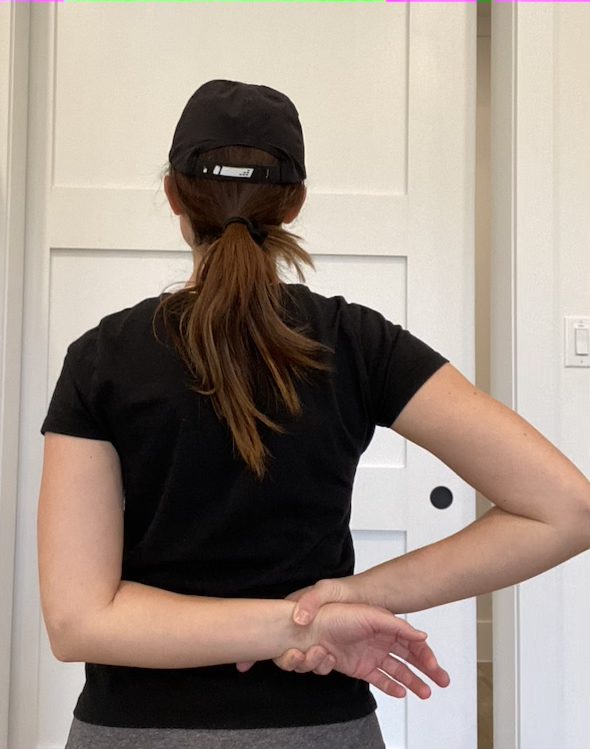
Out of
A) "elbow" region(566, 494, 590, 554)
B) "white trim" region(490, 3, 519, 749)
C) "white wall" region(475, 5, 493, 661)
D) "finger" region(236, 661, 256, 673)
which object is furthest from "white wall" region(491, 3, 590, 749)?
"finger" region(236, 661, 256, 673)

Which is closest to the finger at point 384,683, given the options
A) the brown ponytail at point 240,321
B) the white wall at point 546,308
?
the brown ponytail at point 240,321

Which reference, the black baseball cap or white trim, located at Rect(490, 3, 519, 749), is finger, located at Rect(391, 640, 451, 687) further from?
white trim, located at Rect(490, 3, 519, 749)

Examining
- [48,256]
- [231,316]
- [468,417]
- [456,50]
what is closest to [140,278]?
[48,256]

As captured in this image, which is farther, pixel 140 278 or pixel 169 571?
pixel 140 278

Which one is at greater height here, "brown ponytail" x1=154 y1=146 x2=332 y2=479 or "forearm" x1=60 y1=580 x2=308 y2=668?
"brown ponytail" x1=154 y1=146 x2=332 y2=479

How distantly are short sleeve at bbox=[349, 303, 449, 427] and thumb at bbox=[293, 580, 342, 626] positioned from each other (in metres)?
0.16

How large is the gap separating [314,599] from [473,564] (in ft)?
0.54

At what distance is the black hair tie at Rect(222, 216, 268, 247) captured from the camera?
0.70m

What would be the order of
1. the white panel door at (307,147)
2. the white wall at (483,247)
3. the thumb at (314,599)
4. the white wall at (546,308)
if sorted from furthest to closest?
the white wall at (483,247) < the white panel door at (307,147) < the white wall at (546,308) < the thumb at (314,599)

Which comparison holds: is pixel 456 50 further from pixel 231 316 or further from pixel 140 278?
pixel 231 316

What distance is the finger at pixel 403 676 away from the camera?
667 mm

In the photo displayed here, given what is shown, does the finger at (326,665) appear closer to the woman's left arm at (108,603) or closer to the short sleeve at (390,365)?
the woman's left arm at (108,603)

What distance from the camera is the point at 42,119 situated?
1.68m

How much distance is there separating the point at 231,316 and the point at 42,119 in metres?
1.28
